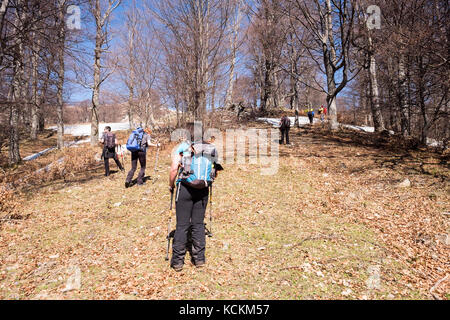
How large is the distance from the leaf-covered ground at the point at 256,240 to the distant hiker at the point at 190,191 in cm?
40

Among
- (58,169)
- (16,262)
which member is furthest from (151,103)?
(16,262)

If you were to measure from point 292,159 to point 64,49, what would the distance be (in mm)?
10311

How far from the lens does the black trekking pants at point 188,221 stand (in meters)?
3.84

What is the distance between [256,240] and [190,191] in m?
2.07

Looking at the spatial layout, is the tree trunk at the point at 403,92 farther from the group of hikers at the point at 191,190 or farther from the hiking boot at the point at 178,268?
the hiking boot at the point at 178,268

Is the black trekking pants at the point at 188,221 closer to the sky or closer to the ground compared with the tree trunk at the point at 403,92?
closer to the ground

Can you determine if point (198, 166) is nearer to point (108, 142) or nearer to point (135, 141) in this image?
point (135, 141)

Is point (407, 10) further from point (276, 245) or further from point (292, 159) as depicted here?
point (276, 245)

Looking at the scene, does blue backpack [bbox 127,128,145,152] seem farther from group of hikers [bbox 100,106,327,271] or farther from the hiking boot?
the hiking boot

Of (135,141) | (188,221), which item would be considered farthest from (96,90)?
(188,221)

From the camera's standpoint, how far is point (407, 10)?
10.2m

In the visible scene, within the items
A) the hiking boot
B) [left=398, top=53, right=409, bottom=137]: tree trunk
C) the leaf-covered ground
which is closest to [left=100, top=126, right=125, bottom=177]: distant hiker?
the leaf-covered ground

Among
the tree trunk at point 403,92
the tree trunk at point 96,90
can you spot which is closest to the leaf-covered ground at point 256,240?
the tree trunk at point 403,92

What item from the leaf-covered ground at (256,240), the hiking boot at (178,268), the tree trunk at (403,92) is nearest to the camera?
the leaf-covered ground at (256,240)
